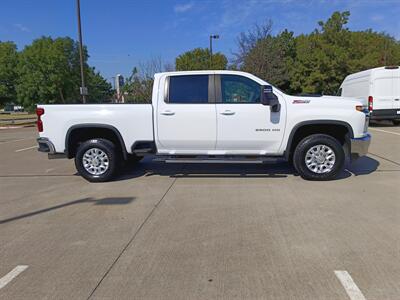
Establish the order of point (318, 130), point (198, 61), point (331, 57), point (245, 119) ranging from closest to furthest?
1. point (245, 119)
2. point (318, 130)
3. point (331, 57)
4. point (198, 61)

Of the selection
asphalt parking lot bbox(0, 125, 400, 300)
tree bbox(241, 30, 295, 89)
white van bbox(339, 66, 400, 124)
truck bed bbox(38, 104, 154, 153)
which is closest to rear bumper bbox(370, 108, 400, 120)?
white van bbox(339, 66, 400, 124)

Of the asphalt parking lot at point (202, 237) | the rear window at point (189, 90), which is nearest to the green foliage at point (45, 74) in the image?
the rear window at point (189, 90)

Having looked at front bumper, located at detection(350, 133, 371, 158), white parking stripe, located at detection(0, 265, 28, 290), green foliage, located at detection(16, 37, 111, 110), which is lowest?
white parking stripe, located at detection(0, 265, 28, 290)

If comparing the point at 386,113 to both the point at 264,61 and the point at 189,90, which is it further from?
the point at 264,61

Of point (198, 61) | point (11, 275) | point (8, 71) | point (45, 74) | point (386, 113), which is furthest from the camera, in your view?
point (198, 61)

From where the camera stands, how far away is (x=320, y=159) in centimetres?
670

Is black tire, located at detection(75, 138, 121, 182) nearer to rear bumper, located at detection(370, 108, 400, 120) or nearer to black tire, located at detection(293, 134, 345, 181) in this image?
black tire, located at detection(293, 134, 345, 181)

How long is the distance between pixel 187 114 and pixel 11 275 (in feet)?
13.3

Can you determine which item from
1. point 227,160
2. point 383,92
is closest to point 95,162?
point 227,160

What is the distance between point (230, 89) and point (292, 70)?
34493 mm

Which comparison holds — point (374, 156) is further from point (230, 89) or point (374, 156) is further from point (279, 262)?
point (279, 262)

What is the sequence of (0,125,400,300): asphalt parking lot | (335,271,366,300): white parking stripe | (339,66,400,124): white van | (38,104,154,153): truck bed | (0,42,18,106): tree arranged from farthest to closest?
(0,42,18,106): tree
(339,66,400,124): white van
(38,104,154,153): truck bed
(0,125,400,300): asphalt parking lot
(335,271,366,300): white parking stripe

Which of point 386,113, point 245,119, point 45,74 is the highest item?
point 45,74

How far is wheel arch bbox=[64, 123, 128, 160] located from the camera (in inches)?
269
